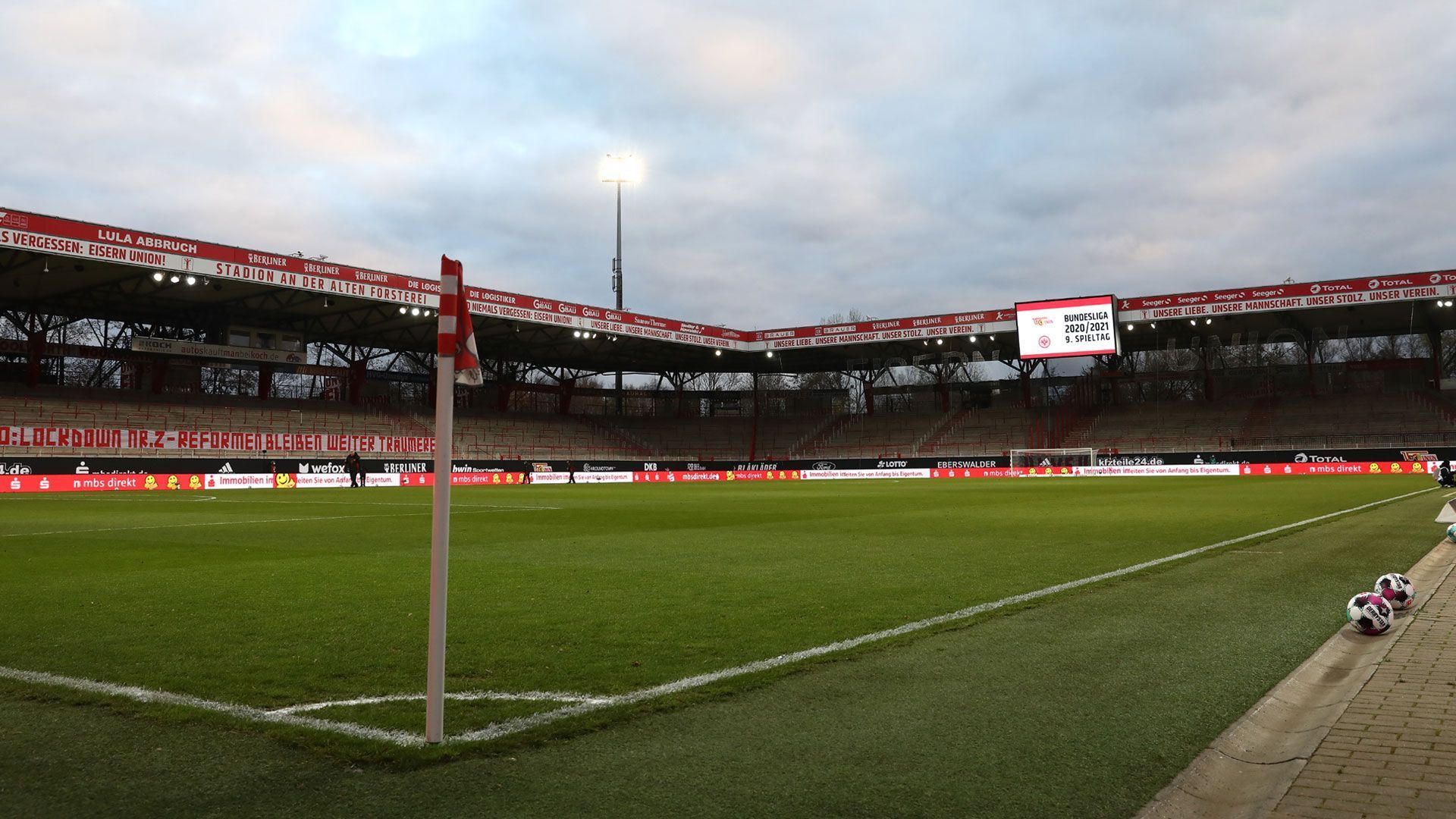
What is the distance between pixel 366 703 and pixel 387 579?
497 cm

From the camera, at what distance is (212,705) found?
14.3 feet

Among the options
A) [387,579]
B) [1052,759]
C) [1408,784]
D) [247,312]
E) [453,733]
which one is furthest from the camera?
[247,312]

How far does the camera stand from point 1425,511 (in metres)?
16.7

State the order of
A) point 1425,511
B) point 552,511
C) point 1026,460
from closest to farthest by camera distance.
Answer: point 1425,511 < point 552,511 < point 1026,460

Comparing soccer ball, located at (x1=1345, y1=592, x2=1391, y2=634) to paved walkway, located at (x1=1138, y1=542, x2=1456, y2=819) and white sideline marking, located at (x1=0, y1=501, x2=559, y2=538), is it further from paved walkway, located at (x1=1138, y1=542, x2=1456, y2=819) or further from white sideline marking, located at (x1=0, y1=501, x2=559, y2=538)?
white sideline marking, located at (x1=0, y1=501, x2=559, y2=538)

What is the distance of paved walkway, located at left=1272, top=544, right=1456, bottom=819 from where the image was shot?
3074mm

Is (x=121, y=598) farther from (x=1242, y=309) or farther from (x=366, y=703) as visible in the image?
(x=1242, y=309)

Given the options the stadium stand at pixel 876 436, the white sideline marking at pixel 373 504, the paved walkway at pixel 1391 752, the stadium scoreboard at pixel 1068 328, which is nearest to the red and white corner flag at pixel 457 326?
the paved walkway at pixel 1391 752

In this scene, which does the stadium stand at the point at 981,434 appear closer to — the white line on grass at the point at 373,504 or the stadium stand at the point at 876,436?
the stadium stand at the point at 876,436

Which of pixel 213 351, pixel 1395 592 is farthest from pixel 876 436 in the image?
pixel 1395 592

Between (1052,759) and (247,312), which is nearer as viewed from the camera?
(1052,759)

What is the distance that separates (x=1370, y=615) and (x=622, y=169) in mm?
53107

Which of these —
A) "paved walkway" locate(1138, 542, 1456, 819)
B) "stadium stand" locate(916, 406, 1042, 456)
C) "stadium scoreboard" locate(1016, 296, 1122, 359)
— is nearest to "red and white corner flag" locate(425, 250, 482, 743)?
"paved walkway" locate(1138, 542, 1456, 819)

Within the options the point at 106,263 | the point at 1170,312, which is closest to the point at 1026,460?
the point at 1170,312
